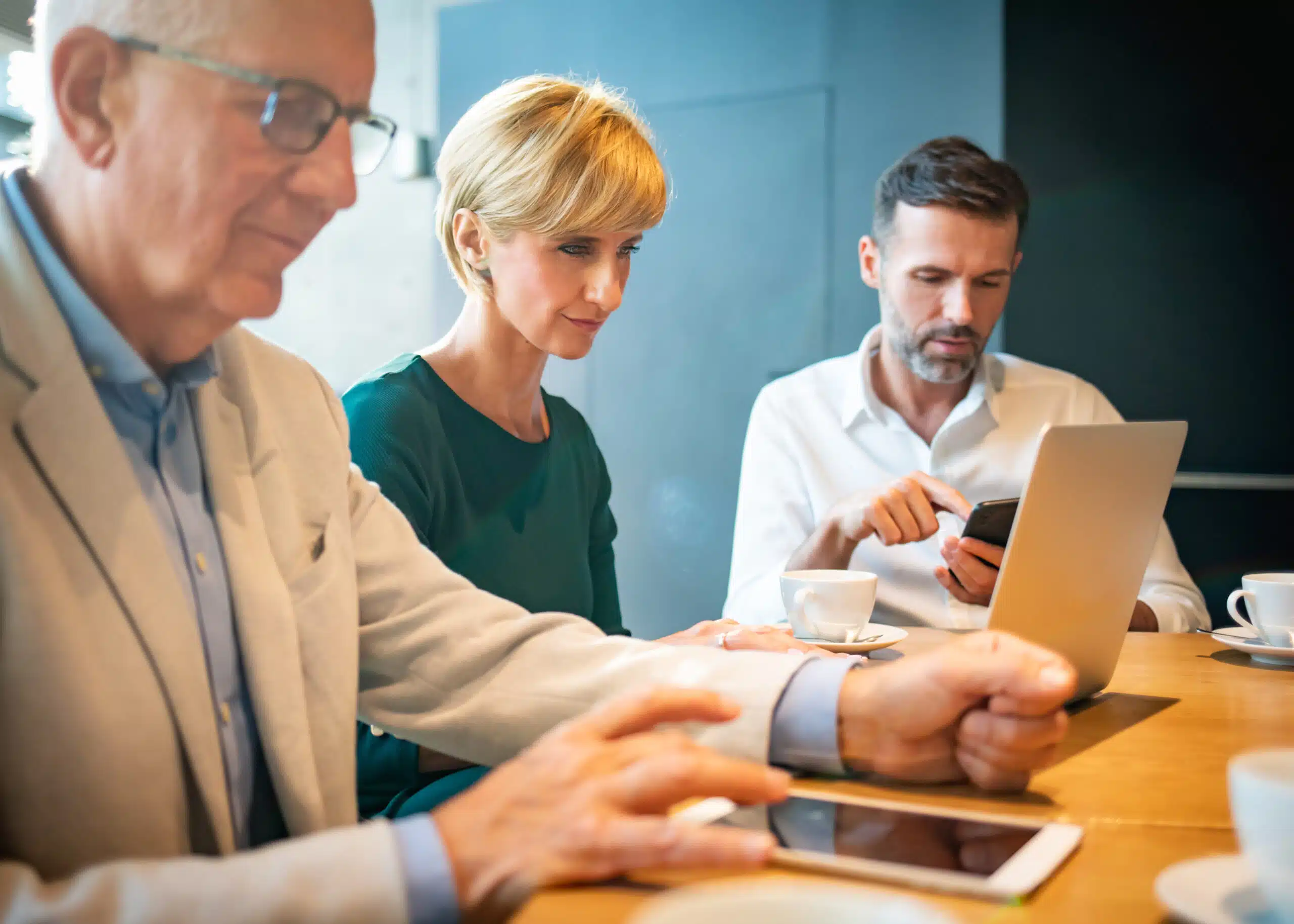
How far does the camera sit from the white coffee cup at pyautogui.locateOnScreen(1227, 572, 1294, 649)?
4.56ft

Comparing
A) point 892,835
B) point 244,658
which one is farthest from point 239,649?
point 892,835

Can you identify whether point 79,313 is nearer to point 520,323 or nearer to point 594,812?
point 594,812

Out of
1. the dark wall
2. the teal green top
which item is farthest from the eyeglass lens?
the dark wall

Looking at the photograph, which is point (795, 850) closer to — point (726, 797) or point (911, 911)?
point (726, 797)

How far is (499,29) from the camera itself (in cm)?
335

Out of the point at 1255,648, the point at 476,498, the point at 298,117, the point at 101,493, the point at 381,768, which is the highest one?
the point at 298,117

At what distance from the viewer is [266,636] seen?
0.88 meters

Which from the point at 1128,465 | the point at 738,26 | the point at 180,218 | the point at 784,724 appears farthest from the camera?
the point at 738,26

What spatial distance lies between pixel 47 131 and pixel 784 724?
29.8 inches

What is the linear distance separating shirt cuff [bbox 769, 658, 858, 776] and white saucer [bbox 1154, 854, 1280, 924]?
294 millimetres

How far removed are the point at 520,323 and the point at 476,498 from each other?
12.7 inches

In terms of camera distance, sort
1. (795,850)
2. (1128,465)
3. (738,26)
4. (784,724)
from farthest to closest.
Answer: (738,26) → (1128,465) → (784,724) → (795,850)

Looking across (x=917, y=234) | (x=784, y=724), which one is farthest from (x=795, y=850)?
(x=917, y=234)

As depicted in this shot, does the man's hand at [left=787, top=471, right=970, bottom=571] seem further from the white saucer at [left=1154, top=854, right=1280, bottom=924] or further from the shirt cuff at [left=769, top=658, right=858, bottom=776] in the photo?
the white saucer at [left=1154, top=854, right=1280, bottom=924]
